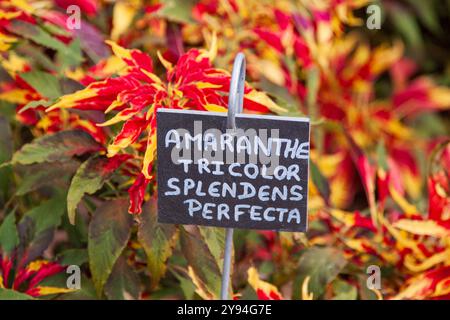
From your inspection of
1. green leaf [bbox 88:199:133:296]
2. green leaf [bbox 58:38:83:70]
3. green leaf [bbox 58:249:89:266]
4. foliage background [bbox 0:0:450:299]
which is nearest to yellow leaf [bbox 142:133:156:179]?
foliage background [bbox 0:0:450:299]

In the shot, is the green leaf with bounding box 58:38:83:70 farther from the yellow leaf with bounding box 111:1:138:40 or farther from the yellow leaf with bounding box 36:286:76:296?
the yellow leaf with bounding box 36:286:76:296

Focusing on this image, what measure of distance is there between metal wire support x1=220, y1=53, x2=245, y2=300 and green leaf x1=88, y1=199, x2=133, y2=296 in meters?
0.13

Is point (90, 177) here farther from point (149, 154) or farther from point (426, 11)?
point (426, 11)

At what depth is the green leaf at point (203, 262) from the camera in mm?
1029

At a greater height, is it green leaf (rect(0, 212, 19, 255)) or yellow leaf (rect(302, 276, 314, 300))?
green leaf (rect(0, 212, 19, 255))

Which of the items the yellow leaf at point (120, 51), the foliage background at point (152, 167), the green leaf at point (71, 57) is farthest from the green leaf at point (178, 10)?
the yellow leaf at point (120, 51)

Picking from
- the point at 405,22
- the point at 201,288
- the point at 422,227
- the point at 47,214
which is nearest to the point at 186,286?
the point at 201,288

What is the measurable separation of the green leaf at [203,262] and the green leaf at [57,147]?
16 centimetres

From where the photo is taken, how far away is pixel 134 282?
3.50 ft

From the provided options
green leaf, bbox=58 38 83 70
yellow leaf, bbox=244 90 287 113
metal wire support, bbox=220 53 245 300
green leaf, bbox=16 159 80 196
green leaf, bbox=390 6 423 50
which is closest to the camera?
metal wire support, bbox=220 53 245 300

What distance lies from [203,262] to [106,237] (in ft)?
0.39

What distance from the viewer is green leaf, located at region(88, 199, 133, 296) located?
3.28 feet

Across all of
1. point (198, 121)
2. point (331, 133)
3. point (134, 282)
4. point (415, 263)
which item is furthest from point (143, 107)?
point (331, 133)
